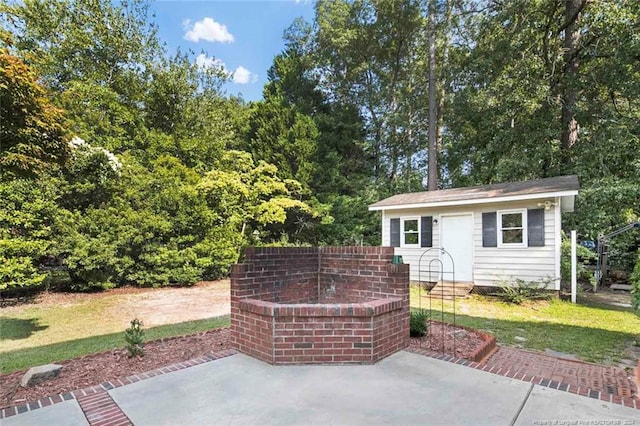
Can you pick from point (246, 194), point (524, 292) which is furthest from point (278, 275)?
point (246, 194)

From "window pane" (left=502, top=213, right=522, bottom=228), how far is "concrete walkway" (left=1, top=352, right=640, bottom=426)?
6843mm

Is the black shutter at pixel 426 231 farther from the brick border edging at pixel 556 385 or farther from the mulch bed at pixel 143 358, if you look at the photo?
the brick border edging at pixel 556 385

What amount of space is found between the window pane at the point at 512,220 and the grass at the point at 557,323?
6.49ft

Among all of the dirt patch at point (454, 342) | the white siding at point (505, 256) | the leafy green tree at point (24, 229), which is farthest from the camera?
the white siding at point (505, 256)

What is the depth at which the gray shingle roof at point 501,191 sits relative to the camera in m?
8.39

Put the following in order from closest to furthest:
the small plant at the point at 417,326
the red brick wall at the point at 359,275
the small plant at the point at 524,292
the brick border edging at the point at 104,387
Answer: the brick border edging at the point at 104,387 < the red brick wall at the point at 359,275 < the small plant at the point at 417,326 < the small plant at the point at 524,292

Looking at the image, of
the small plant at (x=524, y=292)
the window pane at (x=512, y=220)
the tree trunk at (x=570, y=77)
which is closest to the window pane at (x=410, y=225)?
the window pane at (x=512, y=220)

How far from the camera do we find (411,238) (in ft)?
36.1

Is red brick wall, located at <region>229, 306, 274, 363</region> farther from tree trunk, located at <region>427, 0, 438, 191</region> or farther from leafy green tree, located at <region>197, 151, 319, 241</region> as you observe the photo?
tree trunk, located at <region>427, 0, 438, 191</region>

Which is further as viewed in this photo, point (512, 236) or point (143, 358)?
point (512, 236)

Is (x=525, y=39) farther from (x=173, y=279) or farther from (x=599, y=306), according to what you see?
(x=173, y=279)

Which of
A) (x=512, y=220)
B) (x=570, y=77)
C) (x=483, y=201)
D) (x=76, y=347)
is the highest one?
(x=570, y=77)

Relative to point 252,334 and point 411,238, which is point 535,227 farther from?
point 252,334

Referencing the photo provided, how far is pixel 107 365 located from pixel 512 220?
9202mm
